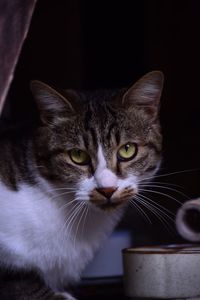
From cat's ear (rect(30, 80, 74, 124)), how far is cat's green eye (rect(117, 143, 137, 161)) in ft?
0.69

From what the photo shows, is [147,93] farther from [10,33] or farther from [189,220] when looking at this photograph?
[10,33]

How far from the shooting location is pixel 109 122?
183 centimetres

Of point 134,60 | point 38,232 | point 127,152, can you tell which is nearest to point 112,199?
point 127,152

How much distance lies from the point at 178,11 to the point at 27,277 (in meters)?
1.46

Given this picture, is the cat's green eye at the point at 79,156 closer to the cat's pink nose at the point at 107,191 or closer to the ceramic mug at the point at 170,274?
the cat's pink nose at the point at 107,191

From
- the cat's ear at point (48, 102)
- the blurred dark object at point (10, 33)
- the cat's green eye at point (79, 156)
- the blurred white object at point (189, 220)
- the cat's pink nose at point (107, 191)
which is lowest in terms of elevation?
the blurred white object at point (189, 220)

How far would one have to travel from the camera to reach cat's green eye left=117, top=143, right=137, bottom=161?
5.83 feet

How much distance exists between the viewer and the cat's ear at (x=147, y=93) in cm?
181

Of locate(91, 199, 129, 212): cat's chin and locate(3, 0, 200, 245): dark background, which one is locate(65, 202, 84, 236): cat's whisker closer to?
locate(91, 199, 129, 212): cat's chin

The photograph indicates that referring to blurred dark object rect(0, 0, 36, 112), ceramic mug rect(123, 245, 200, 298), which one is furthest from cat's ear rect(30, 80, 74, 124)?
ceramic mug rect(123, 245, 200, 298)

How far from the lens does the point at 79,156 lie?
1.79 metres

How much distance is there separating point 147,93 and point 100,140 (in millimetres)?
235

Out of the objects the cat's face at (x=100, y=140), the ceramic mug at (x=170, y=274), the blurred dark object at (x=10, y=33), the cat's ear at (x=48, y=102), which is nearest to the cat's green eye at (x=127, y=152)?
the cat's face at (x=100, y=140)

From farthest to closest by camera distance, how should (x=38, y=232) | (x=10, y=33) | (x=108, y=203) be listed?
1. (x=38, y=232)
2. (x=108, y=203)
3. (x=10, y=33)
